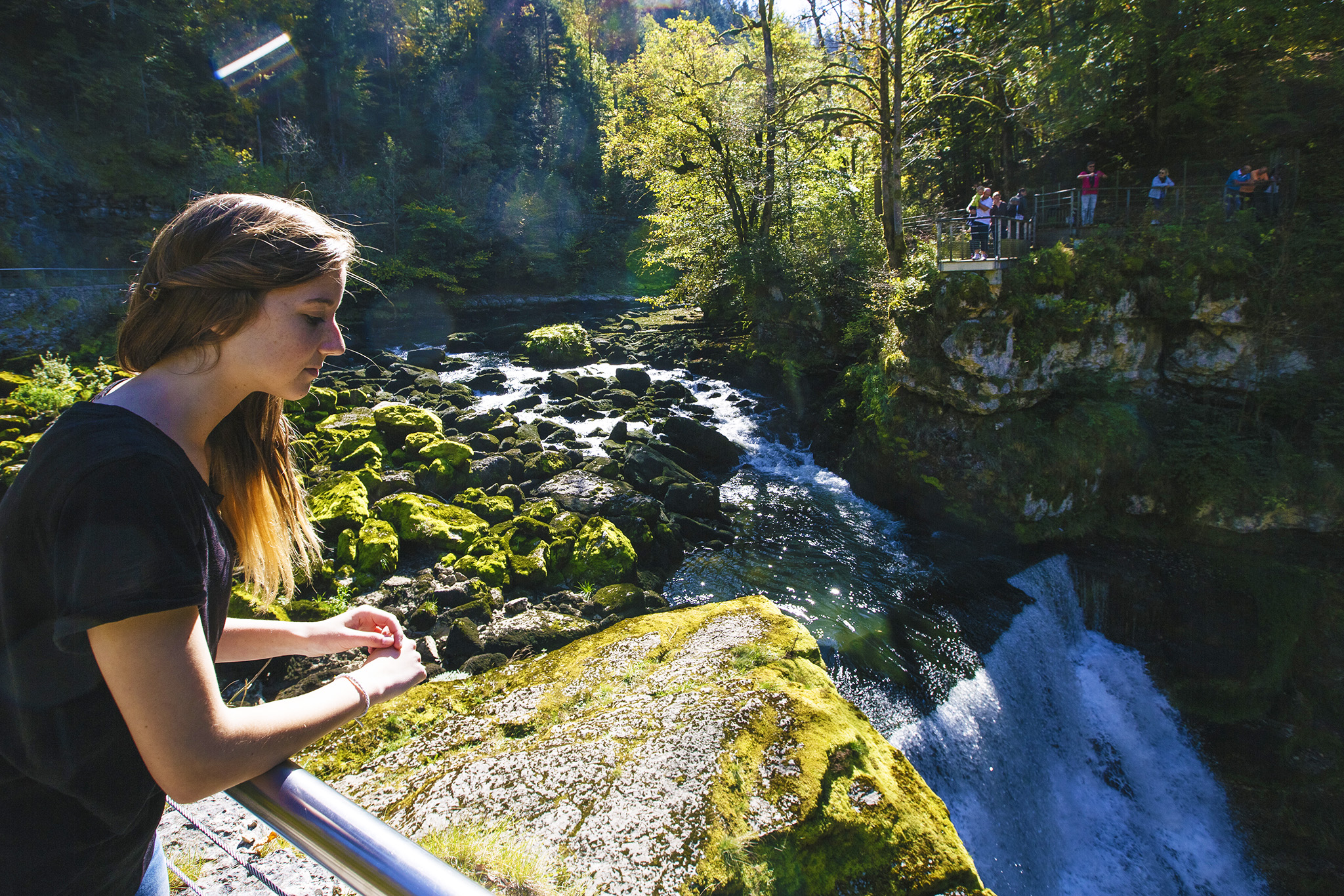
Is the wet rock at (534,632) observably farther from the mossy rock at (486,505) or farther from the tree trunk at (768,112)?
the tree trunk at (768,112)

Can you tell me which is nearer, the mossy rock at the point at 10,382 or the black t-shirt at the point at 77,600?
the black t-shirt at the point at 77,600

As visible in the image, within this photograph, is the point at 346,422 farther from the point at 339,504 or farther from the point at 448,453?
the point at 339,504

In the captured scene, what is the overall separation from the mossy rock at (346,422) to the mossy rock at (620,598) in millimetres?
6690

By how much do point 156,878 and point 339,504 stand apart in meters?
8.71

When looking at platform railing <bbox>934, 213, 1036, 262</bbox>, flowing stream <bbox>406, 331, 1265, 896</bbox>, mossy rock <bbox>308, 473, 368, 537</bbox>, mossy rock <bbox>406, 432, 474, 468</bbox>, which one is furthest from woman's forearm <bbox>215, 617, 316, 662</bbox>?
platform railing <bbox>934, 213, 1036, 262</bbox>

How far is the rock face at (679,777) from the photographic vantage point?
2955 mm

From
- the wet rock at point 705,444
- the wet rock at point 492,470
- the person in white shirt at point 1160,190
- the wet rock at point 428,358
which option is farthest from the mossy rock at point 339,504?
the person in white shirt at point 1160,190

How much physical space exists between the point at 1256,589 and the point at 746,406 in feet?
35.4

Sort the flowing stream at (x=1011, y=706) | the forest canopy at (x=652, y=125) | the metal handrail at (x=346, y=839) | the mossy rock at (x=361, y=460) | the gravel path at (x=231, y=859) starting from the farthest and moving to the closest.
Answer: the forest canopy at (x=652, y=125) → the mossy rock at (x=361, y=460) → the flowing stream at (x=1011, y=706) → the gravel path at (x=231, y=859) → the metal handrail at (x=346, y=839)

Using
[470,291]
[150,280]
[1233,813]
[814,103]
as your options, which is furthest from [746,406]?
[470,291]

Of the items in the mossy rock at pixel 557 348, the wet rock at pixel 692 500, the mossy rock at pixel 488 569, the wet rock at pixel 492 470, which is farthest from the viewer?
the mossy rock at pixel 557 348

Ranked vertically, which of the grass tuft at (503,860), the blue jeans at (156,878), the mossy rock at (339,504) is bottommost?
the mossy rock at (339,504)

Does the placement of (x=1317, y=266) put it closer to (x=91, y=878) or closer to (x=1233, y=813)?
(x=1233, y=813)

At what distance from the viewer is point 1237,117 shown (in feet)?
45.0
